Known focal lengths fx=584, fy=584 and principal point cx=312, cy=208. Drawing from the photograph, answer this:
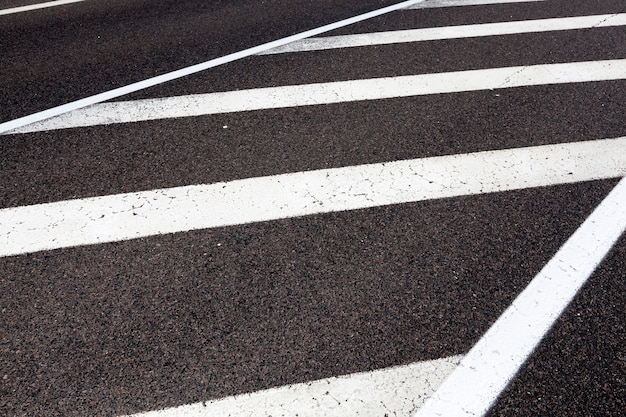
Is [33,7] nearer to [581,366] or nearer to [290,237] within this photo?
[290,237]

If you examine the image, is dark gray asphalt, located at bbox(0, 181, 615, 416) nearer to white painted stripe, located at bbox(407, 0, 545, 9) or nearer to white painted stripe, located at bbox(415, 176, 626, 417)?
white painted stripe, located at bbox(415, 176, 626, 417)

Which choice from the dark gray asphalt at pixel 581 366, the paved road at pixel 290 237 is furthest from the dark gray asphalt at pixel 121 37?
the dark gray asphalt at pixel 581 366

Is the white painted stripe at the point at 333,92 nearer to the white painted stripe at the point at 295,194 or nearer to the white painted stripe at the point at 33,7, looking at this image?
the white painted stripe at the point at 295,194

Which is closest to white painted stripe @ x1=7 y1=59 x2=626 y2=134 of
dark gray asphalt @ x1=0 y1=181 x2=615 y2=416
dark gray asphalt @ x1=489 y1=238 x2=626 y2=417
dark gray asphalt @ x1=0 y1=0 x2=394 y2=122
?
dark gray asphalt @ x1=0 y1=0 x2=394 y2=122

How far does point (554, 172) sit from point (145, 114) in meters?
2.97

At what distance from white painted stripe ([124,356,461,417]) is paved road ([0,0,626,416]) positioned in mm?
28

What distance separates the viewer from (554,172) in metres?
3.80

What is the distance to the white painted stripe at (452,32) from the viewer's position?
5.70 metres

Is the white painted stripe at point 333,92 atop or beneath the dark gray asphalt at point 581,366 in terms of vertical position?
atop

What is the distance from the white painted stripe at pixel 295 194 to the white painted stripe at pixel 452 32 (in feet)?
7.30

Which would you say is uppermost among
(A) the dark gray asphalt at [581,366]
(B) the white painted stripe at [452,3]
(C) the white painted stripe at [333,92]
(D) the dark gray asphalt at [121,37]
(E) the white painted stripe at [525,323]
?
(D) the dark gray asphalt at [121,37]

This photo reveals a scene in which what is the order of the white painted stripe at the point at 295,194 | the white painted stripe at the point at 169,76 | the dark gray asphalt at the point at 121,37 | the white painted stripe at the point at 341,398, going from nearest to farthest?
the white painted stripe at the point at 341,398
the white painted stripe at the point at 295,194
the white painted stripe at the point at 169,76
the dark gray asphalt at the point at 121,37

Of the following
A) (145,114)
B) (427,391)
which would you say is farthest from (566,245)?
(145,114)

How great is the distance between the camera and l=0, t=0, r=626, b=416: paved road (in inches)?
99.8
